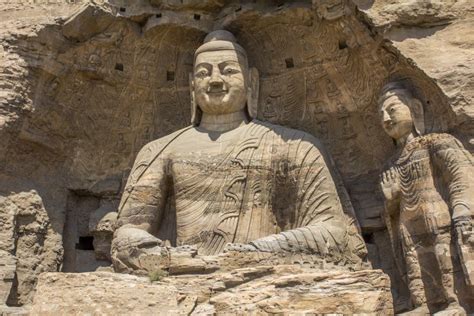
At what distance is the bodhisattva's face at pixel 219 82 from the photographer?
792cm

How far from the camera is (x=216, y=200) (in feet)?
24.1

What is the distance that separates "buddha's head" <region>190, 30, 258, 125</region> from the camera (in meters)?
7.93

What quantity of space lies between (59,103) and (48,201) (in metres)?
1.09

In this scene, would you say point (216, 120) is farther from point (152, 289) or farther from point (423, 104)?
point (152, 289)

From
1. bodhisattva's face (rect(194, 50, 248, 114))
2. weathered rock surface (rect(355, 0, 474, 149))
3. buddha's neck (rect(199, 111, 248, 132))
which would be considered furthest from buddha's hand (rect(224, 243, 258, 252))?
weathered rock surface (rect(355, 0, 474, 149))

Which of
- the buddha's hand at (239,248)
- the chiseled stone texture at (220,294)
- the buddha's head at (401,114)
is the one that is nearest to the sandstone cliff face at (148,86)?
the buddha's head at (401,114)

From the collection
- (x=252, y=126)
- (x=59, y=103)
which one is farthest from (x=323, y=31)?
(x=59, y=103)

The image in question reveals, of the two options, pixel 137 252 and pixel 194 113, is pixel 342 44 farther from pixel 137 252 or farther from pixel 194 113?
pixel 137 252

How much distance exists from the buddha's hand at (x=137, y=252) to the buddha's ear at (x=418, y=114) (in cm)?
273

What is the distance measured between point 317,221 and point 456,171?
4.49ft

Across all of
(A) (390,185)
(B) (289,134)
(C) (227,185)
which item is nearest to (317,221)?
(A) (390,185)

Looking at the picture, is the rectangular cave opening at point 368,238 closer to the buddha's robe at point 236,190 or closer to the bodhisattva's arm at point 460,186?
the buddha's robe at point 236,190

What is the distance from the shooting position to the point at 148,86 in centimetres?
851

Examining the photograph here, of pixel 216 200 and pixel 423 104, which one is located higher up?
pixel 423 104
